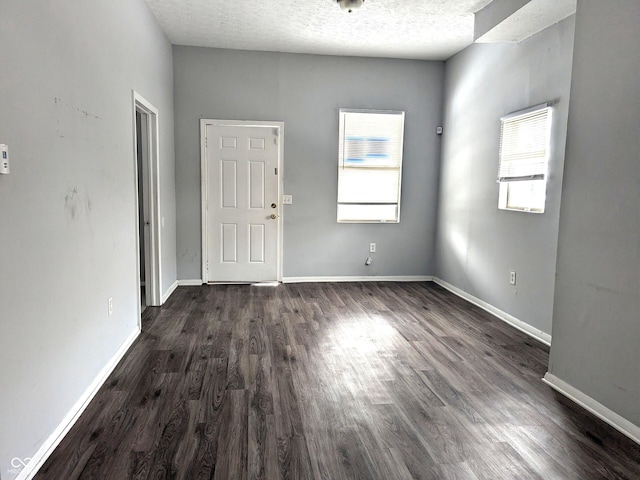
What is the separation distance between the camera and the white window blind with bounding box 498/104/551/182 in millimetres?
3818

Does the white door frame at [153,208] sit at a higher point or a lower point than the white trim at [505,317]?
higher

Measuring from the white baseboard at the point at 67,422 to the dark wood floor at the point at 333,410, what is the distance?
36mm

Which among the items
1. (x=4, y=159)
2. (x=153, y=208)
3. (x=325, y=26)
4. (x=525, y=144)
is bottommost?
(x=153, y=208)

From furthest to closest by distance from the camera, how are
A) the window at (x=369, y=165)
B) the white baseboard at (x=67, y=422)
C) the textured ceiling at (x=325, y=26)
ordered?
the window at (x=369, y=165), the textured ceiling at (x=325, y=26), the white baseboard at (x=67, y=422)

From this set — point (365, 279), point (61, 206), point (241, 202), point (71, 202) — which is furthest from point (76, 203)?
point (365, 279)

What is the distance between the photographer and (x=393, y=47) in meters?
5.31

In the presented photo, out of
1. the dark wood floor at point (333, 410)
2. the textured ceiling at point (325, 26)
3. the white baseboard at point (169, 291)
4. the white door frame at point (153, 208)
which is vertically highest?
the textured ceiling at point (325, 26)

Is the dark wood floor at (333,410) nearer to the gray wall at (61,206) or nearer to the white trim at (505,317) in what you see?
the white trim at (505,317)

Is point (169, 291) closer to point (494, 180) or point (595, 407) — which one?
point (494, 180)

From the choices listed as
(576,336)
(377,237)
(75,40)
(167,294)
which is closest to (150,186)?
(167,294)

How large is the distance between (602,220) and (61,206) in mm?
2891

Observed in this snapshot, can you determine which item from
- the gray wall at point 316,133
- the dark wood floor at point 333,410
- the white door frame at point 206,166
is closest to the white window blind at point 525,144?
the dark wood floor at point 333,410

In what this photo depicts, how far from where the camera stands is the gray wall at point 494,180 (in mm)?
3713

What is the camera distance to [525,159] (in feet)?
13.4
